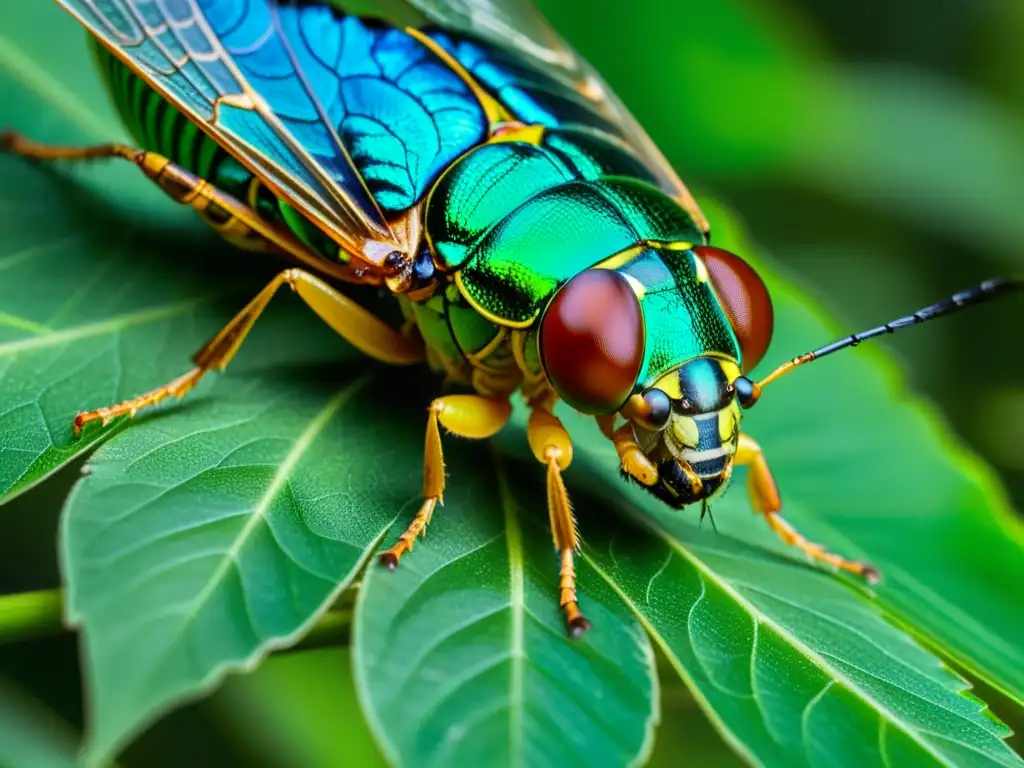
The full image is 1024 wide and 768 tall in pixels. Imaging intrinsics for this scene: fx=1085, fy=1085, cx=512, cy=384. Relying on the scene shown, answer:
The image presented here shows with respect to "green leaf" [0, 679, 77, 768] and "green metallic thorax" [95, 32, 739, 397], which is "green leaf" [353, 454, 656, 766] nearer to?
"green metallic thorax" [95, 32, 739, 397]

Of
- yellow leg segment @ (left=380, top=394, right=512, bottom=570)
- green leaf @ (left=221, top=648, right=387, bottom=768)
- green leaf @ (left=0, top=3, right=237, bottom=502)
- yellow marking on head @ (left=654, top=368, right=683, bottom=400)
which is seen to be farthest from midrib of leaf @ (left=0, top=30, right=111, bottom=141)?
yellow marking on head @ (left=654, top=368, right=683, bottom=400)

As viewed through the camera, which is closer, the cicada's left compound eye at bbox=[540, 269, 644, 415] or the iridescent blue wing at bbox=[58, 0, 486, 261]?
the cicada's left compound eye at bbox=[540, 269, 644, 415]

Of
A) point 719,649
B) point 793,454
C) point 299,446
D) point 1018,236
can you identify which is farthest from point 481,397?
point 1018,236

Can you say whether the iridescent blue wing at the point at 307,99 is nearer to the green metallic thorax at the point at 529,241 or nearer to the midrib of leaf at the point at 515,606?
the green metallic thorax at the point at 529,241

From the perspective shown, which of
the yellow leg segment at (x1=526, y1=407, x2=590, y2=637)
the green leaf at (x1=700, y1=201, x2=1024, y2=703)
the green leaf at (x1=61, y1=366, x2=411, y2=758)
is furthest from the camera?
the green leaf at (x1=700, y1=201, x2=1024, y2=703)

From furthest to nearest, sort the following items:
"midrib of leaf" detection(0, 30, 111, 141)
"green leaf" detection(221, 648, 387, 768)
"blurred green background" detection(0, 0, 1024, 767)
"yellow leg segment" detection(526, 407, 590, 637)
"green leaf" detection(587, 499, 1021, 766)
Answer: "blurred green background" detection(0, 0, 1024, 767) < "green leaf" detection(221, 648, 387, 768) < "midrib of leaf" detection(0, 30, 111, 141) < "yellow leg segment" detection(526, 407, 590, 637) < "green leaf" detection(587, 499, 1021, 766)

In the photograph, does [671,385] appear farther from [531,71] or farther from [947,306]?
[531,71]
